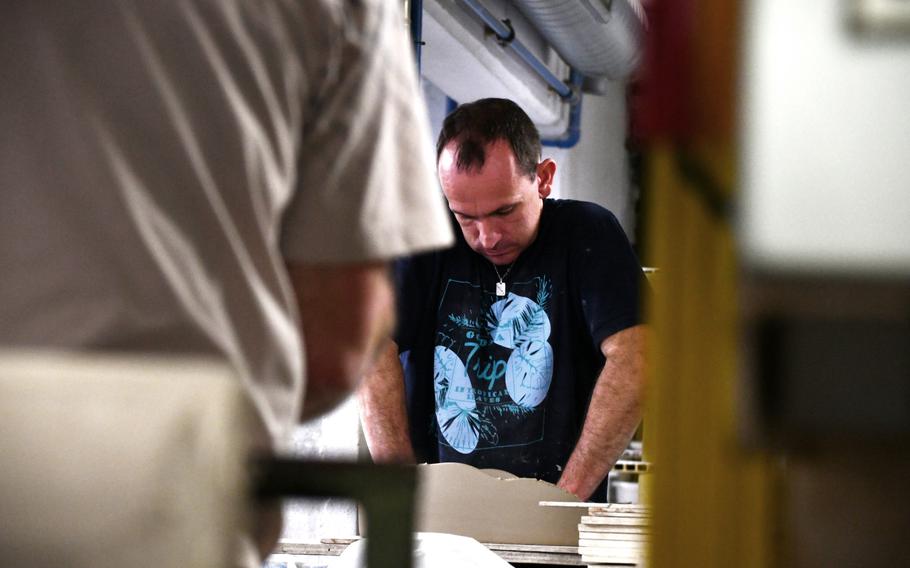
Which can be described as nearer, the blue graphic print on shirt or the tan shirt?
the tan shirt

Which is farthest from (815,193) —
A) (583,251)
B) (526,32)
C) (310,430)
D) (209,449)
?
(526,32)

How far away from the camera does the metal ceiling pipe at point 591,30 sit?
481 cm

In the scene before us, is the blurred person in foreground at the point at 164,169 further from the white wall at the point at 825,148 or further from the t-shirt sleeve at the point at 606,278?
the t-shirt sleeve at the point at 606,278

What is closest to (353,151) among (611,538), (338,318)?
(338,318)

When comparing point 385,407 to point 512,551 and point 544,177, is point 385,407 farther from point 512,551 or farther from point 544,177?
point 544,177

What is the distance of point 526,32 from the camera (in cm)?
529

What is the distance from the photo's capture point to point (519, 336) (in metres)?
3.08

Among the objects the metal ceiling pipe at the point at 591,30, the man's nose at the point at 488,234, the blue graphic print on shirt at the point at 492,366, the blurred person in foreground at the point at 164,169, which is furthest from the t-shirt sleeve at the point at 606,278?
the blurred person in foreground at the point at 164,169

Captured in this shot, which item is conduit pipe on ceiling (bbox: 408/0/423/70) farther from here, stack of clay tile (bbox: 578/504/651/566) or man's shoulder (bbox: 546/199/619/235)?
stack of clay tile (bbox: 578/504/651/566)

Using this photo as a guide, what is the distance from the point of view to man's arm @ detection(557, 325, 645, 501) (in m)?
2.90

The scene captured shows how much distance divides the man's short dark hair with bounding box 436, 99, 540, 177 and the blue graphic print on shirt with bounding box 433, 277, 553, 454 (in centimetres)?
35

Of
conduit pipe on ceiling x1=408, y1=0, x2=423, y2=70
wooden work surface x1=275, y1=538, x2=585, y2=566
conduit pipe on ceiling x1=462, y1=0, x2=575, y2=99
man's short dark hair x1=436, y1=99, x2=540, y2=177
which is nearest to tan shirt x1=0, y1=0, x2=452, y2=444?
wooden work surface x1=275, y1=538, x2=585, y2=566

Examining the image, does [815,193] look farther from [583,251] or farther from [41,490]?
[583,251]

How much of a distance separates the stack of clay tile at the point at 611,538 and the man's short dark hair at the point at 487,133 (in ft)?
3.69
